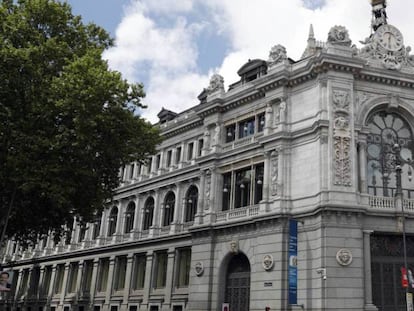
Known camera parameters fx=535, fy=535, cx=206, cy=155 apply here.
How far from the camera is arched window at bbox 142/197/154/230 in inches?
1927

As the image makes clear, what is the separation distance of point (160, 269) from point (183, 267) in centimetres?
330

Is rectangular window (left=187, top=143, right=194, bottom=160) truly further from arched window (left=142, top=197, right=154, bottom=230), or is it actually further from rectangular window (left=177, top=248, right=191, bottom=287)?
rectangular window (left=177, top=248, right=191, bottom=287)

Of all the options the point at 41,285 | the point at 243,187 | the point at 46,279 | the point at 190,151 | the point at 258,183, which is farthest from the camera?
the point at 41,285

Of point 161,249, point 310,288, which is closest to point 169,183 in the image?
point 161,249

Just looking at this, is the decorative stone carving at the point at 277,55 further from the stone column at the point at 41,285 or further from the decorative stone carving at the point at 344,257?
the stone column at the point at 41,285

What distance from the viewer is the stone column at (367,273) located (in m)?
30.7

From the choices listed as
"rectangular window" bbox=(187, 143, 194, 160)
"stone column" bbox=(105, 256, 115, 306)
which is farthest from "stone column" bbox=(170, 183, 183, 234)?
"stone column" bbox=(105, 256, 115, 306)

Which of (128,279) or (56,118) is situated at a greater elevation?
(56,118)

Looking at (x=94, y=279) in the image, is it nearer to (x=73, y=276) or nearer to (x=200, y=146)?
(x=73, y=276)

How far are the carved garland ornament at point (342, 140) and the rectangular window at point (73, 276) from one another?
109 ft

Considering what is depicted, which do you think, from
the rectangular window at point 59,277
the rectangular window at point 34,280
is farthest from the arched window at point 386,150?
the rectangular window at point 34,280

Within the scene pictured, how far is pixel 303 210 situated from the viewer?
3344 centimetres

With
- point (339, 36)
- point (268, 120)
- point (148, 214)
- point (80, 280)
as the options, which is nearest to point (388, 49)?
point (339, 36)

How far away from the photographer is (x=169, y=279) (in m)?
43.5
